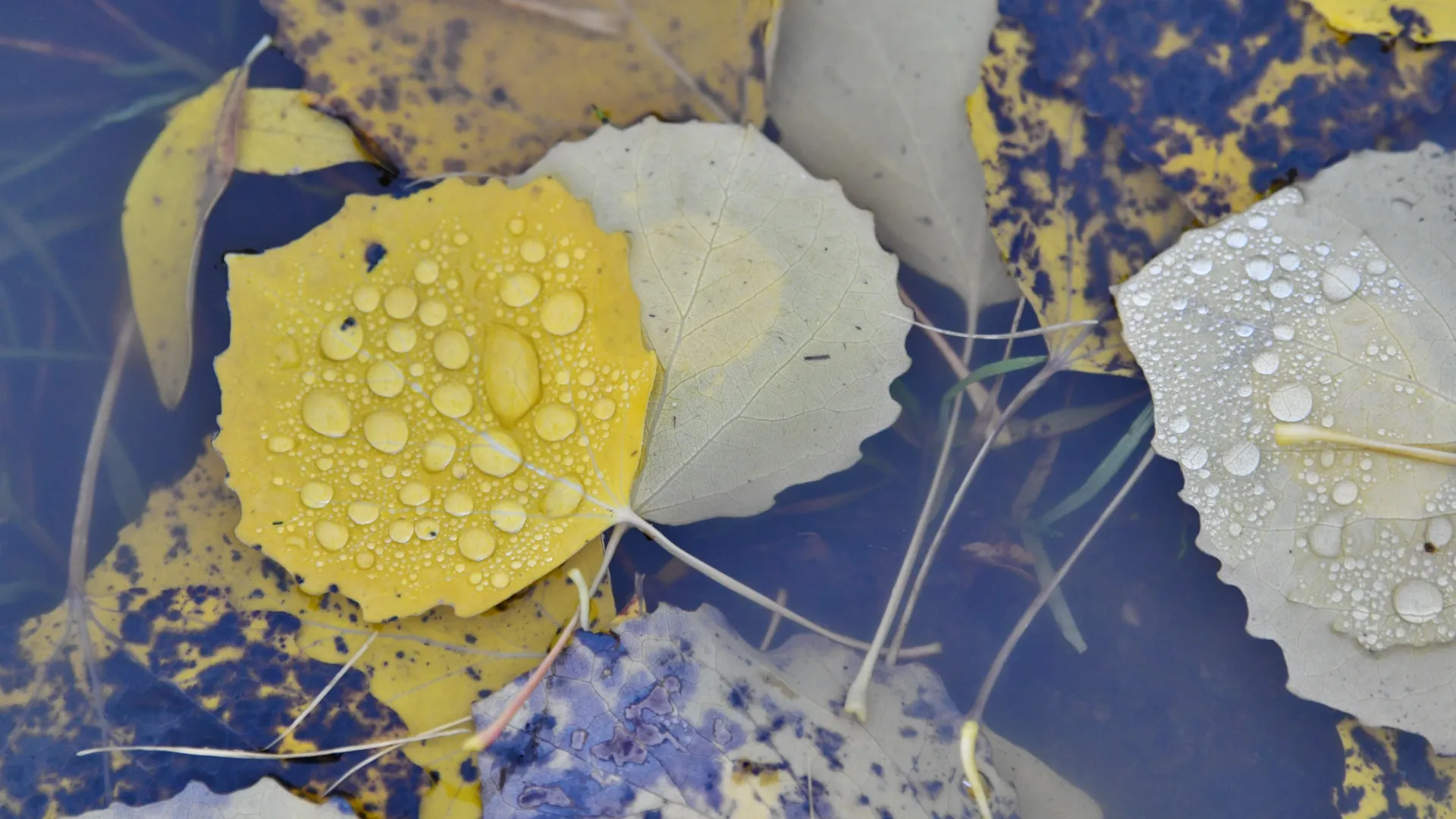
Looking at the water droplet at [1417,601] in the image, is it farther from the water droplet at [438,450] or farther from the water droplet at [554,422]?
the water droplet at [438,450]

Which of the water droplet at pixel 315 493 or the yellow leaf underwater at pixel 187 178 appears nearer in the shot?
the water droplet at pixel 315 493

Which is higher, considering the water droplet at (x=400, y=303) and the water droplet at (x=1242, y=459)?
the water droplet at (x=400, y=303)

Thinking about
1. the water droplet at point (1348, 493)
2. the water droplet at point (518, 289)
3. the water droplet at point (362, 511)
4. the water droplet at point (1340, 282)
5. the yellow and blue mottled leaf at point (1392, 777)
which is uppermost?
the water droplet at point (518, 289)

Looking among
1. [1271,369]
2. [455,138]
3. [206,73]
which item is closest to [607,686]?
[455,138]

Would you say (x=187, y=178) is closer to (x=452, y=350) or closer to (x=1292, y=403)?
(x=452, y=350)

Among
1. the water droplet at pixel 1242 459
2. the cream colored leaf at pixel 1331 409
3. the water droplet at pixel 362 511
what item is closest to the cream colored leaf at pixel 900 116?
the cream colored leaf at pixel 1331 409

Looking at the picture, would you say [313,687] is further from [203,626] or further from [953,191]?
[953,191]
